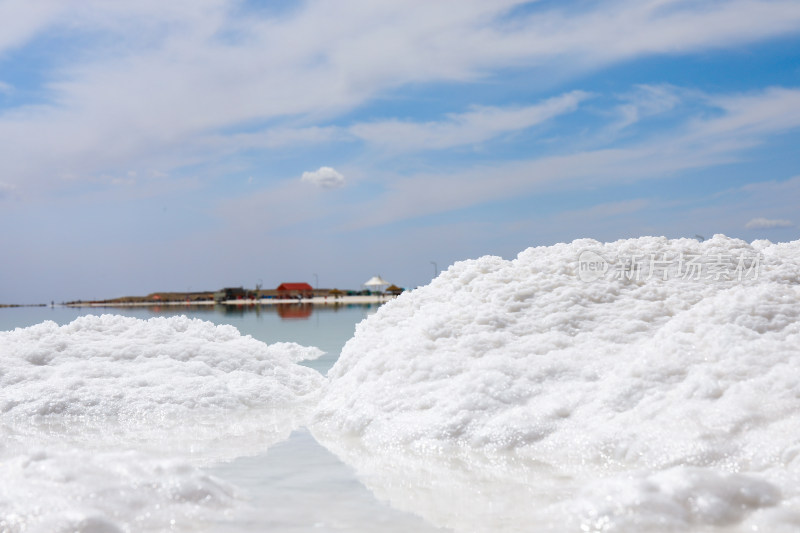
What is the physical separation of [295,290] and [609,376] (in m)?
88.0

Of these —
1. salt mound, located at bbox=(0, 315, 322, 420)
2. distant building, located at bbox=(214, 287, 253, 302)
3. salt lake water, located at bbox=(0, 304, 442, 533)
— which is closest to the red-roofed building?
distant building, located at bbox=(214, 287, 253, 302)

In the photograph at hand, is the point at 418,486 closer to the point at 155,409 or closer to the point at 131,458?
the point at 131,458

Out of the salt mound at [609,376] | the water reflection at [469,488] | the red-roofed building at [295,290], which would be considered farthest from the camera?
the red-roofed building at [295,290]

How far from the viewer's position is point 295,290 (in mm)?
91688

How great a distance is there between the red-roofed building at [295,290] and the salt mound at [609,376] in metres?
81.8

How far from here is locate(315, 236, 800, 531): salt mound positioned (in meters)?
3.56

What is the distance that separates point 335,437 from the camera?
551 cm

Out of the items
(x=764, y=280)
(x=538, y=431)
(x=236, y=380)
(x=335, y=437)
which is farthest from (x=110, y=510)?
(x=764, y=280)

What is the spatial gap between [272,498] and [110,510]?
2.85ft

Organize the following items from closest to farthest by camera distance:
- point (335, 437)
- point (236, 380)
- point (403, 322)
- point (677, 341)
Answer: point (677, 341)
point (335, 437)
point (403, 322)
point (236, 380)

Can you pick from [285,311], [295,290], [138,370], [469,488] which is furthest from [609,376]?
[295,290]

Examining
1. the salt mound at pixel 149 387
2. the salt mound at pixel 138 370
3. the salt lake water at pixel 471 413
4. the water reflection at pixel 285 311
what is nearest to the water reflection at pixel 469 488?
the salt lake water at pixel 471 413

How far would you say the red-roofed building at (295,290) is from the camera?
8912 cm

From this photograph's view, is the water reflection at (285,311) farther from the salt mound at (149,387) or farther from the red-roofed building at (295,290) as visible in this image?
the red-roofed building at (295,290)
